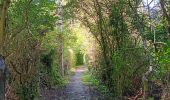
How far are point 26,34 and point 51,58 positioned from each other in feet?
27.4

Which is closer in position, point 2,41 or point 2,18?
point 2,41

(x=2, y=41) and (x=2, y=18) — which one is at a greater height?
(x=2, y=18)

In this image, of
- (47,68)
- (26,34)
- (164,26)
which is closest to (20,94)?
(26,34)

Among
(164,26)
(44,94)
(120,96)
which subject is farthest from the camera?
(44,94)

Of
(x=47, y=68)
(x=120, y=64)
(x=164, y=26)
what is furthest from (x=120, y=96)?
(x=47, y=68)

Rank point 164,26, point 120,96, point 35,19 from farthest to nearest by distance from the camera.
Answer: point 120,96, point 35,19, point 164,26

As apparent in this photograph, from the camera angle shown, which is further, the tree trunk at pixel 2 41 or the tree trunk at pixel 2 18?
the tree trunk at pixel 2 18

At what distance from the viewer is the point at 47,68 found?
21.3m

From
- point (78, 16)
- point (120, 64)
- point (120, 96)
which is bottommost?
point (120, 96)

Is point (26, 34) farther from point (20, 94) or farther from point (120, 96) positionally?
point (120, 96)

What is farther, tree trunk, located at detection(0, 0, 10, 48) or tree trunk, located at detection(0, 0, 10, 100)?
tree trunk, located at detection(0, 0, 10, 48)

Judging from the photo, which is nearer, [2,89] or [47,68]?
[2,89]

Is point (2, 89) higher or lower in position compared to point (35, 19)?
lower

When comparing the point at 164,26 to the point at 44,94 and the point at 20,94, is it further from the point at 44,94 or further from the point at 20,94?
the point at 44,94
